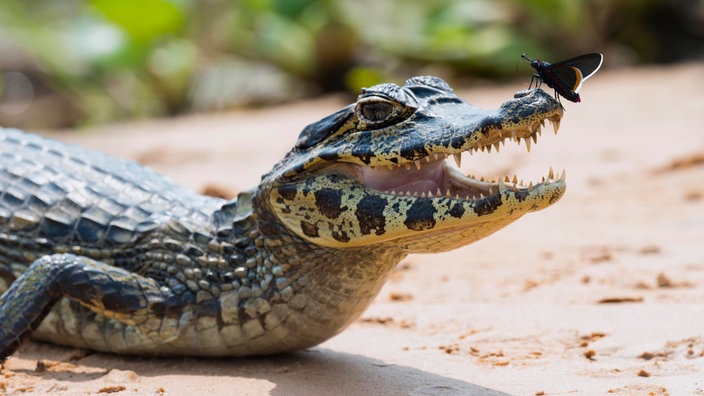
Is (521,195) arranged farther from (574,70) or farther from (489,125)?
(574,70)

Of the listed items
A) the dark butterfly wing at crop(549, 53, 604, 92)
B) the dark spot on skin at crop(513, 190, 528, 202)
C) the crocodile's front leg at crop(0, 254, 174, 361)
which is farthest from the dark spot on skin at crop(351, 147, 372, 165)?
the crocodile's front leg at crop(0, 254, 174, 361)

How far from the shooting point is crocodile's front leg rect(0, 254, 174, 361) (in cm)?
395

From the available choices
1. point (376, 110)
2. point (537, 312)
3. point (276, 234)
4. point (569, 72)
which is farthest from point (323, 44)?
point (569, 72)

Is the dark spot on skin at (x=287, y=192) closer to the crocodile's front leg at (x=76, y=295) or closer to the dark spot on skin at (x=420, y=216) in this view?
the dark spot on skin at (x=420, y=216)

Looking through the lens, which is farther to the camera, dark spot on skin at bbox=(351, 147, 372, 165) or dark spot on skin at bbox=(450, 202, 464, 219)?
dark spot on skin at bbox=(351, 147, 372, 165)

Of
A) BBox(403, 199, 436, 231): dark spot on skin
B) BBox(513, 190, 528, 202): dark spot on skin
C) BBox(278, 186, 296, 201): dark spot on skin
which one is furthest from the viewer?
BBox(278, 186, 296, 201): dark spot on skin

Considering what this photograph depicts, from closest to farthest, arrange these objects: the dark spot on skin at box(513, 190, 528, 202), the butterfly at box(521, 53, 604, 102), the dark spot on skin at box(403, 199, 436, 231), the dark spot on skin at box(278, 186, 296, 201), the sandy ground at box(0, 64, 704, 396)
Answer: the dark spot on skin at box(513, 190, 528, 202), the dark spot on skin at box(403, 199, 436, 231), the butterfly at box(521, 53, 604, 102), the sandy ground at box(0, 64, 704, 396), the dark spot on skin at box(278, 186, 296, 201)

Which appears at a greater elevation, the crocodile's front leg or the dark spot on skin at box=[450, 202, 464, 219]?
the dark spot on skin at box=[450, 202, 464, 219]

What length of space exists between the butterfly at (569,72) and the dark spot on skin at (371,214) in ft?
2.30

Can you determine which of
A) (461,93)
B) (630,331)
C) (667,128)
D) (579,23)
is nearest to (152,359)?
(630,331)

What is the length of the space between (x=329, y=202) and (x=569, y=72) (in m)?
0.99

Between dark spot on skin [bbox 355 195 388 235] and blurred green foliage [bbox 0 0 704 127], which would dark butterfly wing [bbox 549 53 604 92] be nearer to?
dark spot on skin [bbox 355 195 388 235]

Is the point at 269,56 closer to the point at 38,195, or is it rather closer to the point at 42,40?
the point at 42,40

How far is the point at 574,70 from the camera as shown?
3594mm
